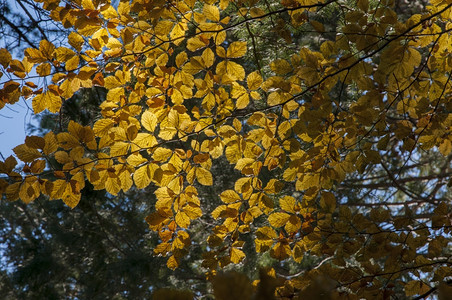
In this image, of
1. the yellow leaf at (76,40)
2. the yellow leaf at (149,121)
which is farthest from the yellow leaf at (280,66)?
the yellow leaf at (76,40)

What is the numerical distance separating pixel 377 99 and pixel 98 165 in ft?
3.21

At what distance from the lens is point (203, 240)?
11.9 feet

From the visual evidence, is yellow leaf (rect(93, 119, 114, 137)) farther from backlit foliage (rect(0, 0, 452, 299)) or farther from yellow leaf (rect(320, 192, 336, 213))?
yellow leaf (rect(320, 192, 336, 213))

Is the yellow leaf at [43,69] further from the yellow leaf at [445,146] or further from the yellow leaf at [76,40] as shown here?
the yellow leaf at [445,146]

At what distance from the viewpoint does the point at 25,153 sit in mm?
1298

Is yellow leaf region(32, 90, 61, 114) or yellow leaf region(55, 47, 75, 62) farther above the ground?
yellow leaf region(55, 47, 75, 62)

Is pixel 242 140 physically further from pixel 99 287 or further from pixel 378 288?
pixel 99 287

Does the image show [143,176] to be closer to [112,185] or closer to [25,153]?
[112,185]

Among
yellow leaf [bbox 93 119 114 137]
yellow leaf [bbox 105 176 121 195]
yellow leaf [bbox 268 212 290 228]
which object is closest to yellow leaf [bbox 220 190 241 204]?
yellow leaf [bbox 268 212 290 228]

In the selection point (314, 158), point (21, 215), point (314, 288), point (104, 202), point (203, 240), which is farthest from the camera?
point (21, 215)

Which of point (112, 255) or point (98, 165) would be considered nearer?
point (98, 165)

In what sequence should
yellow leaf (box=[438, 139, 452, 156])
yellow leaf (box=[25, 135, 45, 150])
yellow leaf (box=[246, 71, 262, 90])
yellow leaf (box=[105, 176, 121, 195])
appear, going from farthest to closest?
yellow leaf (box=[438, 139, 452, 156]) → yellow leaf (box=[246, 71, 262, 90]) → yellow leaf (box=[105, 176, 121, 195]) → yellow leaf (box=[25, 135, 45, 150])

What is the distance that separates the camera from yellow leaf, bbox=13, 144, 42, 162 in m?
1.29

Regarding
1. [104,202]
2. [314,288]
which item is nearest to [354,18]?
[314,288]
